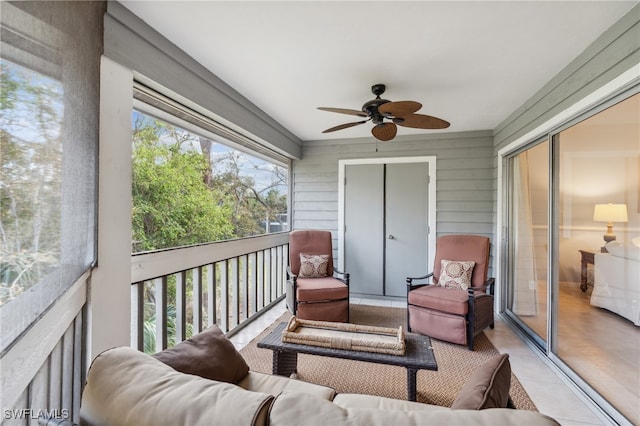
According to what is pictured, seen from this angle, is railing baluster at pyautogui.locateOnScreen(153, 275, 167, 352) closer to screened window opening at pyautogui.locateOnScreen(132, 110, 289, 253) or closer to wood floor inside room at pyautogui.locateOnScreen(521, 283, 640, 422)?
screened window opening at pyautogui.locateOnScreen(132, 110, 289, 253)

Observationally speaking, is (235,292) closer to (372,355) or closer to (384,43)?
(372,355)

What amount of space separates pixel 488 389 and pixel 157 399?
0.99 m

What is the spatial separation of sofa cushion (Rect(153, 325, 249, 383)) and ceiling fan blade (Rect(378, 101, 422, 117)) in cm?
189

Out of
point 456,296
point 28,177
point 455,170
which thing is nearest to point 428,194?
point 455,170

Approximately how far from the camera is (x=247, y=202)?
358cm

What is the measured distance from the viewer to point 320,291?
10.7ft

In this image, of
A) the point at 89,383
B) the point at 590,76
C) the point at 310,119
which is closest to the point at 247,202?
the point at 310,119

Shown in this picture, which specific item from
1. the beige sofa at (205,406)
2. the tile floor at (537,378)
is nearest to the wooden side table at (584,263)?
the tile floor at (537,378)

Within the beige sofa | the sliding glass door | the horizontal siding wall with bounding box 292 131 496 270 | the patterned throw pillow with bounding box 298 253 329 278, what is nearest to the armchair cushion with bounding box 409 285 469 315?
the sliding glass door

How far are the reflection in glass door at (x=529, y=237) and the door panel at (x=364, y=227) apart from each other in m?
1.70

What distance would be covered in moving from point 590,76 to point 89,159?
319 cm

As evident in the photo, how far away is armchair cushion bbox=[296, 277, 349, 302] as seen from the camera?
324 cm

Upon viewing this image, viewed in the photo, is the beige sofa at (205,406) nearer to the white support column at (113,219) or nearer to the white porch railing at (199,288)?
the white support column at (113,219)

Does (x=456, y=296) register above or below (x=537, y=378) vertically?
above
